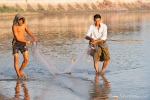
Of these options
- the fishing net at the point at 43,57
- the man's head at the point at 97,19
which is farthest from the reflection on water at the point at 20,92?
the man's head at the point at 97,19

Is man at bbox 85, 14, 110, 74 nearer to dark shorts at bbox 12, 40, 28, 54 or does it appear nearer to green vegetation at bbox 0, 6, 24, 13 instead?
dark shorts at bbox 12, 40, 28, 54

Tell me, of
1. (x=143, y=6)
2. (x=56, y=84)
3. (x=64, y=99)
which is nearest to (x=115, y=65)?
(x=56, y=84)

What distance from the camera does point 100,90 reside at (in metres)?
8.76

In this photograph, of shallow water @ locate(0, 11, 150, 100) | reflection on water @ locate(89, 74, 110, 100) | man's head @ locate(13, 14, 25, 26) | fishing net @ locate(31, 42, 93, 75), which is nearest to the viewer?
reflection on water @ locate(89, 74, 110, 100)

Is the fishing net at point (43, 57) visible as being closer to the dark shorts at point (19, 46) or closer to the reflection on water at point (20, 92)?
the dark shorts at point (19, 46)

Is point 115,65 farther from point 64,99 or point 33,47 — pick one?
point 64,99

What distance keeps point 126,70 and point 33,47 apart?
8.38 ft

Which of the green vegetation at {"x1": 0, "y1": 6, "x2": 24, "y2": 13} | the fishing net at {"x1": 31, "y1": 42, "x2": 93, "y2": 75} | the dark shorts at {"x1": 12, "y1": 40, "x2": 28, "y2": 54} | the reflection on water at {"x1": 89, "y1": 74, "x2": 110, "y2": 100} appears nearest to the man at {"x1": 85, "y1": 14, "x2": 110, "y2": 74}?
the fishing net at {"x1": 31, "y1": 42, "x2": 93, "y2": 75}

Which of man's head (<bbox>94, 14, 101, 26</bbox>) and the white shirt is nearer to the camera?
man's head (<bbox>94, 14, 101, 26</bbox>)

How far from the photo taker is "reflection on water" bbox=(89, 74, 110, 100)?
26.7 feet

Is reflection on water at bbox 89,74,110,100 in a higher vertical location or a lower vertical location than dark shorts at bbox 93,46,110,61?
lower

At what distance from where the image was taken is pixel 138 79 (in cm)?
987

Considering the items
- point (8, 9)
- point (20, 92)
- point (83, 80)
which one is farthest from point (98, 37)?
point (8, 9)

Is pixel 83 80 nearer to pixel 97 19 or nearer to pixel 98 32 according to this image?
pixel 98 32
